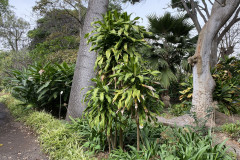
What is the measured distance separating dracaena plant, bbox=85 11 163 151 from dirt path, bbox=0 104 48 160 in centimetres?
137

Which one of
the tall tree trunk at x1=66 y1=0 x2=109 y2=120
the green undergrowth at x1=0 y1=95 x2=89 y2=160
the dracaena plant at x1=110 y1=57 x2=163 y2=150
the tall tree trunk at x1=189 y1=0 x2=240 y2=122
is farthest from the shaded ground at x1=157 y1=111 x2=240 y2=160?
the tall tree trunk at x1=66 y1=0 x2=109 y2=120

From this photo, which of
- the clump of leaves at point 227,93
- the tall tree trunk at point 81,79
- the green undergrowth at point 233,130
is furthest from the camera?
the clump of leaves at point 227,93

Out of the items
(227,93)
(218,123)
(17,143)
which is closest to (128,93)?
(17,143)

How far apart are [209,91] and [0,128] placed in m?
5.31

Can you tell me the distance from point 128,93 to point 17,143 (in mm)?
2788

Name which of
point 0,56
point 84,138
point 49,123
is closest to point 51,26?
point 0,56

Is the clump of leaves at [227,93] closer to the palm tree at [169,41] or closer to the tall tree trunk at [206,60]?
the tall tree trunk at [206,60]

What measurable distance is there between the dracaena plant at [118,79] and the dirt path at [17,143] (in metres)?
1.37

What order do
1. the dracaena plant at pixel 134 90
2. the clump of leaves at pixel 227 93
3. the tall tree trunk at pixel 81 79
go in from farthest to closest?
the clump of leaves at pixel 227 93
the tall tree trunk at pixel 81 79
the dracaena plant at pixel 134 90

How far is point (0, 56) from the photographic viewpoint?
13930 millimetres

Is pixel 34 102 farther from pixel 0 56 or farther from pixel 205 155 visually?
pixel 0 56

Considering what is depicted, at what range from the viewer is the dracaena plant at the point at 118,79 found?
204cm

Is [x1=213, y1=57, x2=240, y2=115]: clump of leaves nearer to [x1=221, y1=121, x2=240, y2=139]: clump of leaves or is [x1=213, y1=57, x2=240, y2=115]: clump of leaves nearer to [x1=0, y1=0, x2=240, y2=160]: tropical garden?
[x1=0, y1=0, x2=240, y2=160]: tropical garden

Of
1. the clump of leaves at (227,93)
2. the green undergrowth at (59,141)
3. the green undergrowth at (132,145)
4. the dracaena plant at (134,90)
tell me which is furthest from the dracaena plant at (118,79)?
the clump of leaves at (227,93)
